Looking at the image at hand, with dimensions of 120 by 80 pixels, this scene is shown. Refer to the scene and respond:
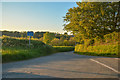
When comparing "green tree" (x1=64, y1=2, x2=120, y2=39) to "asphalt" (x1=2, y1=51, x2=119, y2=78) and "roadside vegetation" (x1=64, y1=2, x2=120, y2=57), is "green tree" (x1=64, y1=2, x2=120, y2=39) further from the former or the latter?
"asphalt" (x1=2, y1=51, x2=119, y2=78)

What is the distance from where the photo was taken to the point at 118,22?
82.3 feet

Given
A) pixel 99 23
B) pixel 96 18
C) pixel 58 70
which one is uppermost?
pixel 96 18

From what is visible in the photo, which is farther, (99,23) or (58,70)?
(99,23)

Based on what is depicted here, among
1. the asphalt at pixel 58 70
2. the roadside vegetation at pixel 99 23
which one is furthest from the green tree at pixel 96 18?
the asphalt at pixel 58 70

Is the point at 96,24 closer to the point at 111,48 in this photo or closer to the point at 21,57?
the point at 111,48

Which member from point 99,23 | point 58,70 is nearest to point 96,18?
point 99,23

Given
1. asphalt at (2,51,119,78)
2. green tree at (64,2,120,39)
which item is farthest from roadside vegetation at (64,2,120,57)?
asphalt at (2,51,119,78)

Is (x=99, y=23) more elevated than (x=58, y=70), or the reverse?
(x=99, y=23)

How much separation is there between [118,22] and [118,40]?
4.72m

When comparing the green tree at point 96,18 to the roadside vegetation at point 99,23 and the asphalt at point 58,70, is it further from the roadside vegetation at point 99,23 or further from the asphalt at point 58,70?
the asphalt at point 58,70

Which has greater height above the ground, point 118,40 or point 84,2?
point 84,2

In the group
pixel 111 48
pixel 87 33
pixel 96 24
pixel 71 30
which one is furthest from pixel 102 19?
pixel 71 30

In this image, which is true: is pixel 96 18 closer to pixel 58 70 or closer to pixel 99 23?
pixel 99 23

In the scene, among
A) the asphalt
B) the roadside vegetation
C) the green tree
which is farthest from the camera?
the green tree
